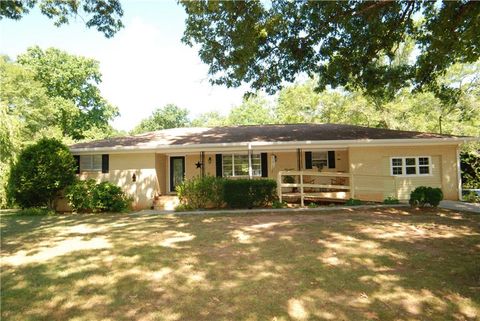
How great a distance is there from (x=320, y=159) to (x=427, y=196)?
18.8 feet

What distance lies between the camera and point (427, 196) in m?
11.8

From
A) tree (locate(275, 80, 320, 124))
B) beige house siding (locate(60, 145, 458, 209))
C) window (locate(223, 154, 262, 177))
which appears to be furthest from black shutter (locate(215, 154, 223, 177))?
tree (locate(275, 80, 320, 124))

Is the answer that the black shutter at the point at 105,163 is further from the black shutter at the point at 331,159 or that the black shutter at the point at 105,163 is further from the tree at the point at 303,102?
the tree at the point at 303,102

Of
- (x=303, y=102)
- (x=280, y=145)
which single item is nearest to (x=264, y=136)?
(x=280, y=145)

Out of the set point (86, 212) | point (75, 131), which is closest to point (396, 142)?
point (86, 212)

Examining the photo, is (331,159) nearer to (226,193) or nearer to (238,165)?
(238,165)

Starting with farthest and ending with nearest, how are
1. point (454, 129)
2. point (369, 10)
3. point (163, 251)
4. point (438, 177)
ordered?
1. point (454, 129)
2. point (438, 177)
3. point (369, 10)
4. point (163, 251)

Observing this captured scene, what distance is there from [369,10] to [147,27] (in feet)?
26.0

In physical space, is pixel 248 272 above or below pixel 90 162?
below

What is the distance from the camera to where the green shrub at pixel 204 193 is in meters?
13.6

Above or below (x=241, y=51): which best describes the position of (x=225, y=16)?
above

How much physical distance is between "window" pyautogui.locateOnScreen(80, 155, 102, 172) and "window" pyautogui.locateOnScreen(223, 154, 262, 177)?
638 centimetres

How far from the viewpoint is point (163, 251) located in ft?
22.0

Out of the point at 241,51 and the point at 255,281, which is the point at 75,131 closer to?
the point at 241,51
